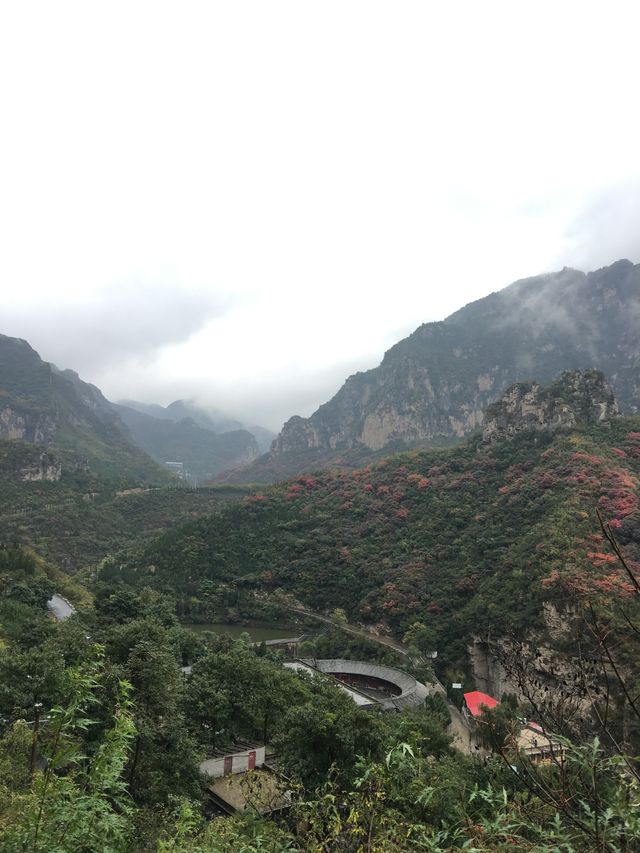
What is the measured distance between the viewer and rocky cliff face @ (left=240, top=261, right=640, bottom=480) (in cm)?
13038

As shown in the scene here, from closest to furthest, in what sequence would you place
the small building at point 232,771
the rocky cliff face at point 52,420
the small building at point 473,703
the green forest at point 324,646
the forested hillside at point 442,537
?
the green forest at point 324,646 < the small building at point 232,771 < the small building at point 473,703 < the forested hillside at point 442,537 < the rocky cliff face at point 52,420

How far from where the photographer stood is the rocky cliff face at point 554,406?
182 ft

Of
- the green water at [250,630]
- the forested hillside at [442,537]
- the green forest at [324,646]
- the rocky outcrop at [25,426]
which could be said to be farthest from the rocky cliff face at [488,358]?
the green water at [250,630]

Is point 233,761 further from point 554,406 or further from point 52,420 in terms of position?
point 52,420

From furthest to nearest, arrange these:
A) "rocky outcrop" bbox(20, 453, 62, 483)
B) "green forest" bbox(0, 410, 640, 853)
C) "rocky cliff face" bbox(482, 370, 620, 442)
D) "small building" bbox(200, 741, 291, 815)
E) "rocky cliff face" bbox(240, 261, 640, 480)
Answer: "rocky cliff face" bbox(240, 261, 640, 480) < "rocky outcrop" bbox(20, 453, 62, 483) < "rocky cliff face" bbox(482, 370, 620, 442) < "small building" bbox(200, 741, 291, 815) < "green forest" bbox(0, 410, 640, 853)

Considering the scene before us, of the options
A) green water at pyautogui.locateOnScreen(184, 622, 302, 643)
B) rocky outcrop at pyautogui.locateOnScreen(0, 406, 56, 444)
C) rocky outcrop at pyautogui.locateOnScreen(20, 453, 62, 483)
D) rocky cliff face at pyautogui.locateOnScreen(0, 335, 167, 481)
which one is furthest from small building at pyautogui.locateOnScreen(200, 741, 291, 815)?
rocky outcrop at pyautogui.locateOnScreen(0, 406, 56, 444)

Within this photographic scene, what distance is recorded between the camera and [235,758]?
15.8m

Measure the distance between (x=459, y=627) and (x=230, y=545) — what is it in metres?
28.0

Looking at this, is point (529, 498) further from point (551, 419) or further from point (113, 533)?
point (113, 533)

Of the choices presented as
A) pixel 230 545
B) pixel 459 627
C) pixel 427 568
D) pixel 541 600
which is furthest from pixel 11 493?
pixel 541 600

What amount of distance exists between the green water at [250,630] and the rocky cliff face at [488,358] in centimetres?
8852

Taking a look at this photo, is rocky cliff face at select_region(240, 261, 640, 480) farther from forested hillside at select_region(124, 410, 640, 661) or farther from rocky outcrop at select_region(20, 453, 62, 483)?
rocky outcrop at select_region(20, 453, 62, 483)

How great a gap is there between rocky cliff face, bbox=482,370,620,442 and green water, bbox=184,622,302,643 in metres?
34.9

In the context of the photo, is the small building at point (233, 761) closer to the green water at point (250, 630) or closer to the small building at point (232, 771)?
the small building at point (232, 771)
